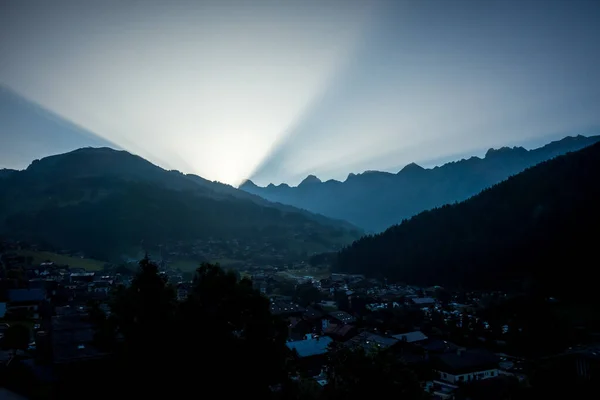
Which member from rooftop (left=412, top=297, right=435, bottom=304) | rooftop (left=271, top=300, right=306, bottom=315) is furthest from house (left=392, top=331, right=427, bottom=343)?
rooftop (left=412, top=297, right=435, bottom=304)

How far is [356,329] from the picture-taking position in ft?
177

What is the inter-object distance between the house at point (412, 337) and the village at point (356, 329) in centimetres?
15

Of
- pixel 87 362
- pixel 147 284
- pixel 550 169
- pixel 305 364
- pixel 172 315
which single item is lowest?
pixel 305 364

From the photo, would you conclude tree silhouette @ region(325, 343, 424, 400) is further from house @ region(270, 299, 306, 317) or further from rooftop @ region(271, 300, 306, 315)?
rooftop @ region(271, 300, 306, 315)

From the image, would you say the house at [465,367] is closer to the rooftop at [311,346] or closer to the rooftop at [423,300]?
the rooftop at [311,346]

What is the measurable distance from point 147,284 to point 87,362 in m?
6.34

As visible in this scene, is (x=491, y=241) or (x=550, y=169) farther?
(x=550, y=169)

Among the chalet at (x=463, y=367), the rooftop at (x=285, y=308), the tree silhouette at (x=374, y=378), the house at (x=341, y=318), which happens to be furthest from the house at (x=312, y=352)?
the tree silhouette at (x=374, y=378)

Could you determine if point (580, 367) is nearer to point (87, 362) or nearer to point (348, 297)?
point (87, 362)

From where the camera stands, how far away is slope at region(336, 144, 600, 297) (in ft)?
269

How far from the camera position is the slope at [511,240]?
269ft

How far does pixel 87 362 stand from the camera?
17.8 metres

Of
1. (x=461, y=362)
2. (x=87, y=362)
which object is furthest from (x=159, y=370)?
(x=461, y=362)

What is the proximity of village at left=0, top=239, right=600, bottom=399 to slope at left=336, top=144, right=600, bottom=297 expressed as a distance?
32.6 feet
